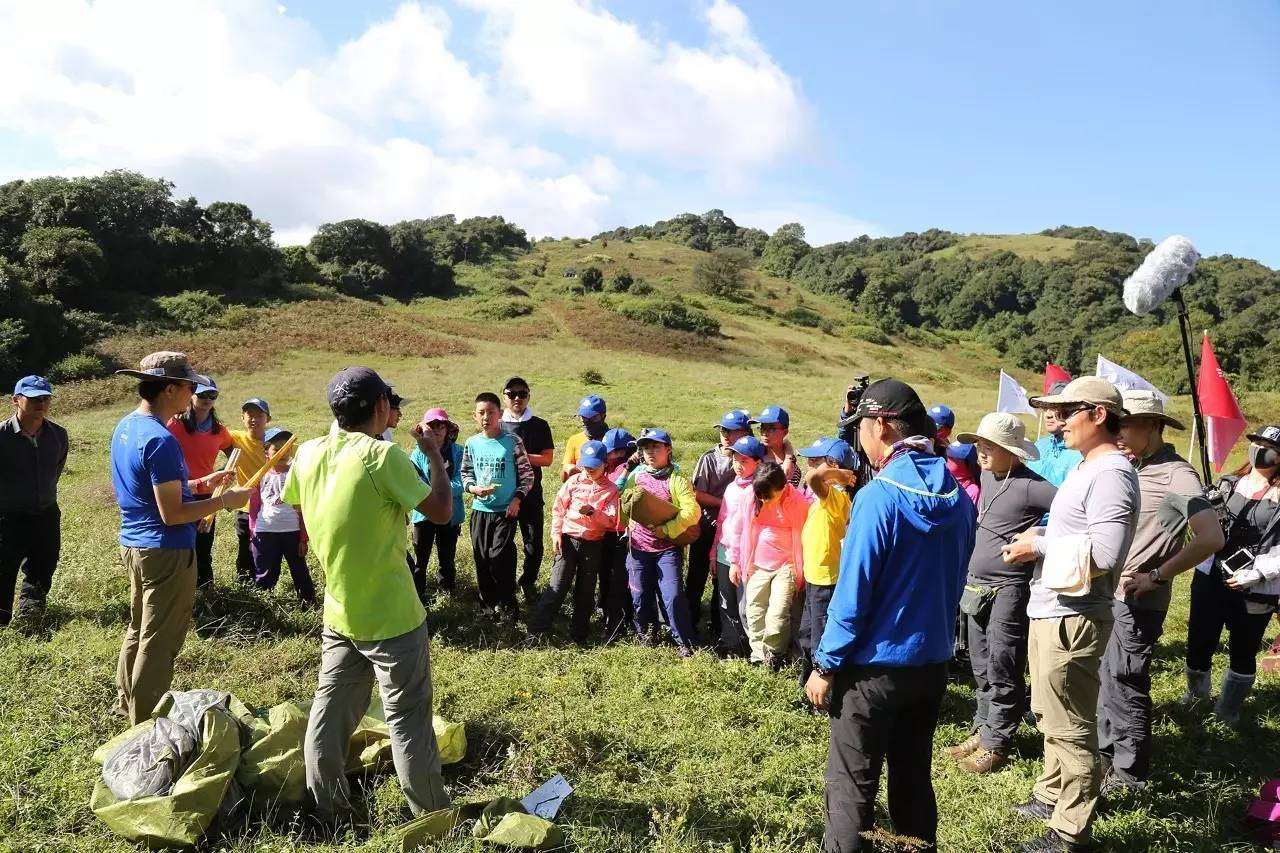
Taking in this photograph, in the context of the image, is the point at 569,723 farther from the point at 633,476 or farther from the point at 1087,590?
the point at 1087,590

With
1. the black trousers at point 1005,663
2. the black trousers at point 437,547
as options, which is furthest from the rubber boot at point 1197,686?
the black trousers at point 437,547

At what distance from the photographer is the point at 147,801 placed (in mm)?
3172

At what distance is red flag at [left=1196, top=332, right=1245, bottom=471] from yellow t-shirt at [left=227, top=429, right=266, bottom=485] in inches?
312

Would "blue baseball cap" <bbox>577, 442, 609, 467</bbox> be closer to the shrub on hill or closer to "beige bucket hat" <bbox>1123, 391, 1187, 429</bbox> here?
"beige bucket hat" <bbox>1123, 391, 1187, 429</bbox>

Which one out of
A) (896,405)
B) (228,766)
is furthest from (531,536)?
(896,405)

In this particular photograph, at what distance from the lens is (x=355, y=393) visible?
3.05 metres

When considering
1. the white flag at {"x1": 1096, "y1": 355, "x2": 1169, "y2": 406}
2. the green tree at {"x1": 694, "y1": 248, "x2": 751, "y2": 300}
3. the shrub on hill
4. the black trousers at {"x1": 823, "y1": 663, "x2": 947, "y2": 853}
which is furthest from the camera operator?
the green tree at {"x1": 694, "y1": 248, "x2": 751, "y2": 300}

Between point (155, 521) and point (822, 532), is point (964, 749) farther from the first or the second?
point (155, 521)

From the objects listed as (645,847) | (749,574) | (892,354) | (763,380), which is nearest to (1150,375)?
(892,354)

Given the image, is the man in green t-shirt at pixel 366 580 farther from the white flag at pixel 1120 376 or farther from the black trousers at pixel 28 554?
the white flag at pixel 1120 376

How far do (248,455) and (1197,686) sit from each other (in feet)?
24.8

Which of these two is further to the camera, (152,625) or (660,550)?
(660,550)

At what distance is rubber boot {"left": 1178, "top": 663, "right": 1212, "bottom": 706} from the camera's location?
5.02 meters

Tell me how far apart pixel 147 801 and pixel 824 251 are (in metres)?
101
